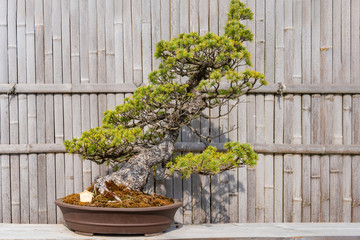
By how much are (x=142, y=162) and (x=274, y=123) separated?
1225mm

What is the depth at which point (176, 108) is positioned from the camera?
283 cm

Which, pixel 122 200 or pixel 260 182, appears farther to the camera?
pixel 260 182

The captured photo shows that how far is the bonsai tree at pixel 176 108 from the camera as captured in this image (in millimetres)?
2656

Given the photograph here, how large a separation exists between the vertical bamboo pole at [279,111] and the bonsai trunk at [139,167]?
3.25ft

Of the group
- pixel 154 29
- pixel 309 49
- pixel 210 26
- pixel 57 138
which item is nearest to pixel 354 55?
pixel 309 49

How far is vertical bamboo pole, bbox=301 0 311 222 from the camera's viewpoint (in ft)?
11.3

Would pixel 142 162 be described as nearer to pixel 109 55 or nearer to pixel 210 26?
pixel 109 55

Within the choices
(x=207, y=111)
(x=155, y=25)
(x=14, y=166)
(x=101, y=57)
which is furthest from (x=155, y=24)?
(x=14, y=166)

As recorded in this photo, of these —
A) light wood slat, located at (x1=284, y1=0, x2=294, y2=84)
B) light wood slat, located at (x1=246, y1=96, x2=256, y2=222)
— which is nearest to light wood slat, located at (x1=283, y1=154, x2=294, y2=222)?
light wood slat, located at (x1=246, y1=96, x2=256, y2=222)

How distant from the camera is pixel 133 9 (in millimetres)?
3416

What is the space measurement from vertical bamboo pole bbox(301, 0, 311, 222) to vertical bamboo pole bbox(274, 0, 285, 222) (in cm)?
18

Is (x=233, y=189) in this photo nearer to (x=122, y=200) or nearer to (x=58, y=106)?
(x=122, y=200)

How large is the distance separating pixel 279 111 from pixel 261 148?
35 cm

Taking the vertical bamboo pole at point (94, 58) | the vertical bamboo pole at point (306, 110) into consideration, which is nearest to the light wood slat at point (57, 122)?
the vertical bamboo pole at point (94, 58)
